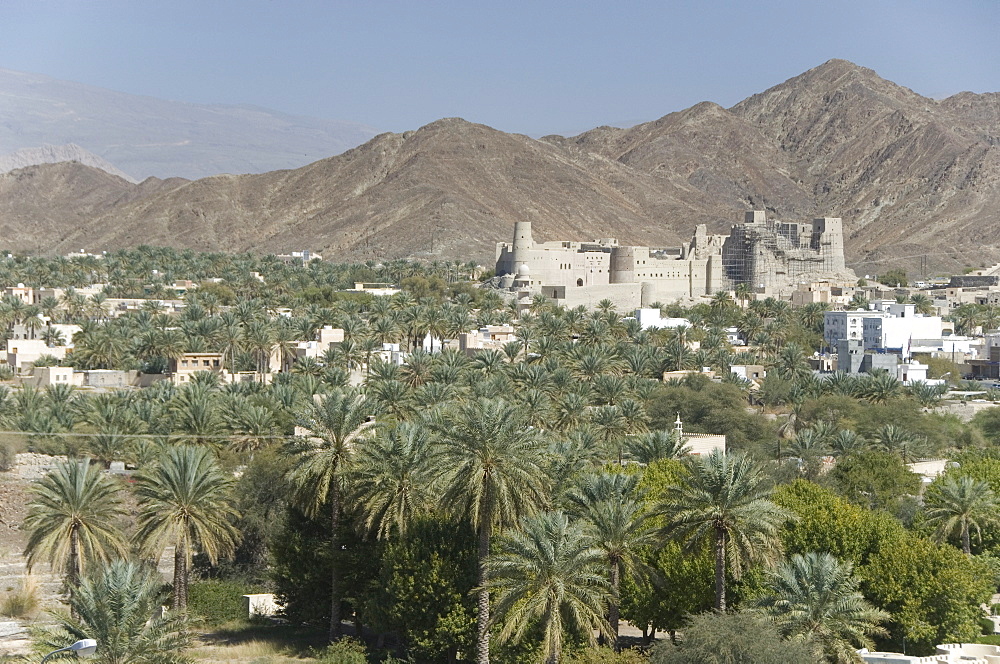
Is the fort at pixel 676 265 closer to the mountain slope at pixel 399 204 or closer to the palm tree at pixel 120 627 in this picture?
the mountain slope at pixel 399 204

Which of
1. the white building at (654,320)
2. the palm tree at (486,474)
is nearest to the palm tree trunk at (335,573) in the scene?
the palm tree at (486,474)

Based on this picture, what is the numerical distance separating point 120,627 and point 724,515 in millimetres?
9321

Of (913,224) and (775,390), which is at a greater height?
(913,224)

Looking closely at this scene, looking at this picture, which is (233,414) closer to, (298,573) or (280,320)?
(298,573)

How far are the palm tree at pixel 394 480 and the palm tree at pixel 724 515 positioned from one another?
4.17 m

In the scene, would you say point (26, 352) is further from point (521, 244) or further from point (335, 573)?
point (521, 244)

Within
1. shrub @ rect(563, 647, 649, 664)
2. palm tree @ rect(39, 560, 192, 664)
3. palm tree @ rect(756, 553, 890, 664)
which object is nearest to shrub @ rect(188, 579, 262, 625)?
shrub @ rect(563, 647, 649, 664)

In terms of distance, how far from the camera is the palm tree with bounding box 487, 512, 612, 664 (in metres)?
20.7

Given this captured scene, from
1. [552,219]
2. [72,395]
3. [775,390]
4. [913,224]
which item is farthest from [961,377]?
[913,224]

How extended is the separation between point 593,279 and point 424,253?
45.5 meters

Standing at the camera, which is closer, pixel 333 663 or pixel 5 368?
pixel 333 663

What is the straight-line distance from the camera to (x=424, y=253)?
143375mm

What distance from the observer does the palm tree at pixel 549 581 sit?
2070cm

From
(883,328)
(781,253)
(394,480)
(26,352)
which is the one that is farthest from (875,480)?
(781,253)
